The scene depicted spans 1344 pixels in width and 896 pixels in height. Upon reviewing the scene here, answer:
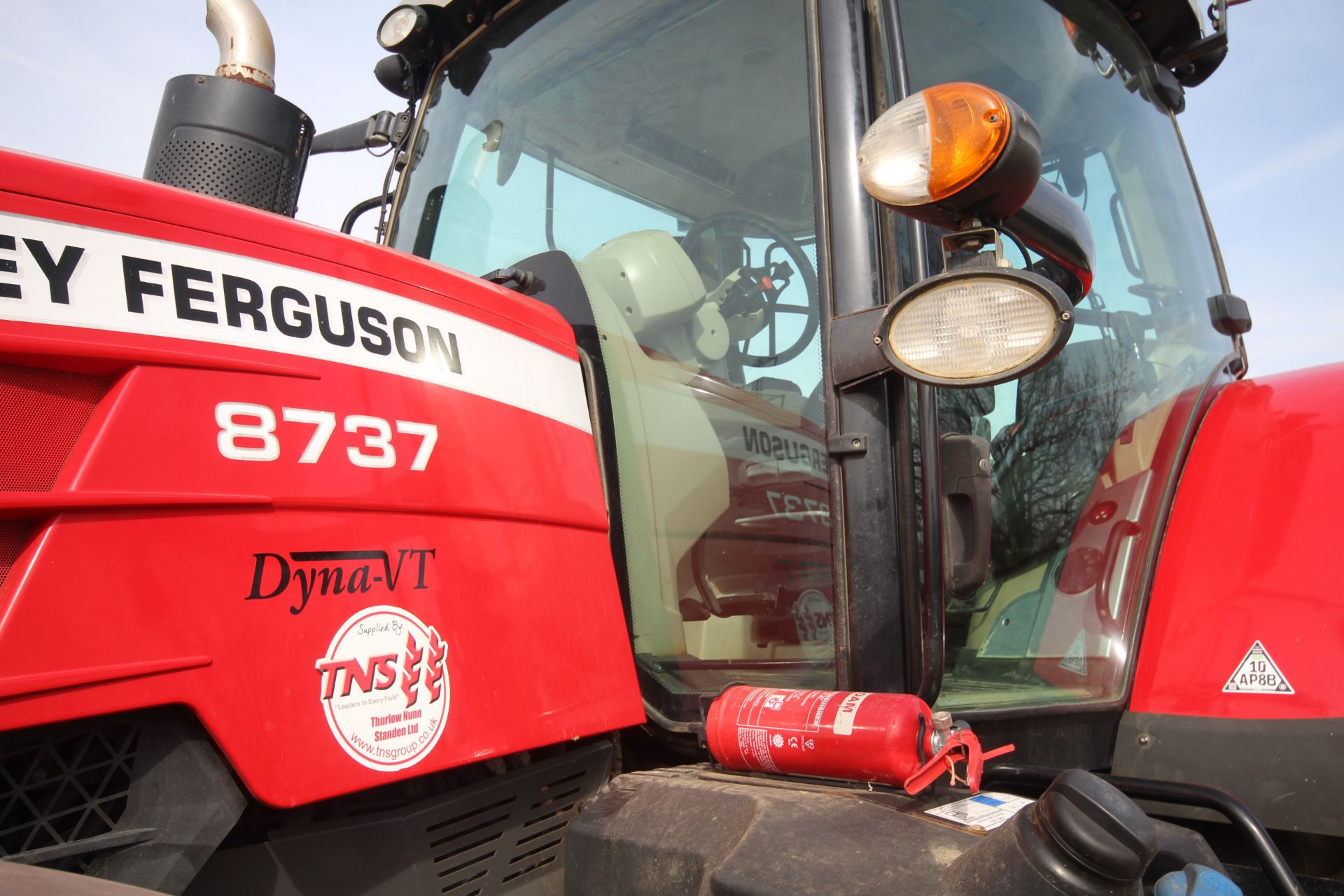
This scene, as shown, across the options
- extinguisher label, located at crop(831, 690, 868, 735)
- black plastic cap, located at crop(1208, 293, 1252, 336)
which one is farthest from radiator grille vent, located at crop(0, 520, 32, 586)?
black plastic cap, located at crop(1208, 293, 1252, 336)

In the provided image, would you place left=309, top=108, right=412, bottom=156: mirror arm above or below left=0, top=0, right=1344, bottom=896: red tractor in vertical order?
above

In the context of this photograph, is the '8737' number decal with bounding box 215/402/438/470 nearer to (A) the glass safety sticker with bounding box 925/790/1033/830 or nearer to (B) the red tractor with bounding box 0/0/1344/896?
(B) the red tractor with bounding box 0/0/1344/896

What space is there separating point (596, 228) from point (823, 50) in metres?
0.55

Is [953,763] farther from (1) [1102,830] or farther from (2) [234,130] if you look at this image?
(2) [234,130]

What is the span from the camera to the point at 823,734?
50.3 inches

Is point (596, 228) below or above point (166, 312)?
above

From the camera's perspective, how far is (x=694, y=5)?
5.77 ft

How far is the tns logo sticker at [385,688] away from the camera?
1052 mm

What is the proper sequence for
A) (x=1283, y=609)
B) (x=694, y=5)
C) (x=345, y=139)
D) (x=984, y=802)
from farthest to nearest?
(x=345, y=139), (x=694, y=5), (x=1283, y=609), (x=984, y=802)

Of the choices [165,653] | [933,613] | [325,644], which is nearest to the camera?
[165,653]

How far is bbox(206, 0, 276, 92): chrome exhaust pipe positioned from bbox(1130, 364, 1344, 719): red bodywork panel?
5.49 ft

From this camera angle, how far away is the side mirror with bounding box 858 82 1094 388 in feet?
3.89

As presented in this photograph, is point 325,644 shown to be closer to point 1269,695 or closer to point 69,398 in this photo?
point 69,398

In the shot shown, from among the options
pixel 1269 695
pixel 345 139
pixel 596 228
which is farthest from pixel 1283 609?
pixel 345 139
